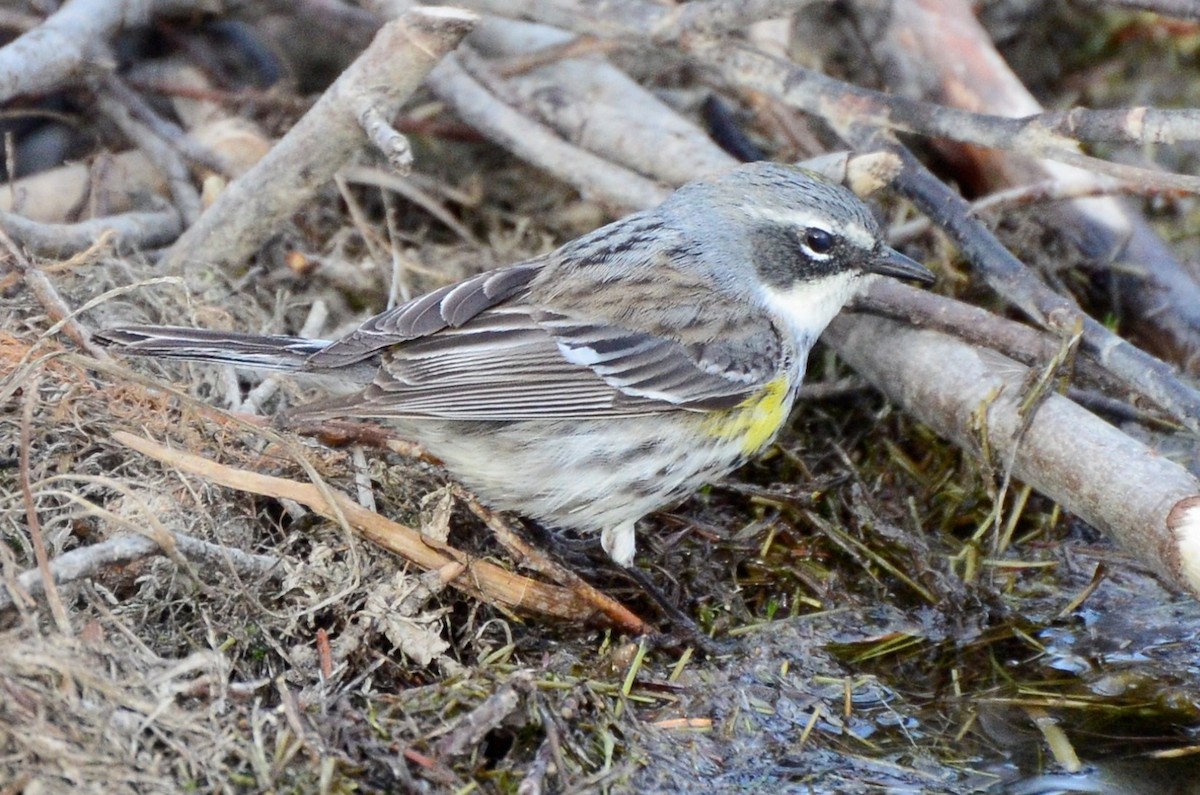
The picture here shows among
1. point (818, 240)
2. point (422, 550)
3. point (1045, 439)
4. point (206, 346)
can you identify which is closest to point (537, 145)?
point (818, 240)

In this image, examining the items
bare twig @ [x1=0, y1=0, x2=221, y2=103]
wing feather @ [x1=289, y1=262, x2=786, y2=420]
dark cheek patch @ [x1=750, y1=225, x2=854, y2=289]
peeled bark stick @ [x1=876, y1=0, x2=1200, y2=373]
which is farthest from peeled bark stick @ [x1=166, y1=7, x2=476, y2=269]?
peeled bark stick @ [x1=876, y1=0, x2=1200, y2=373]

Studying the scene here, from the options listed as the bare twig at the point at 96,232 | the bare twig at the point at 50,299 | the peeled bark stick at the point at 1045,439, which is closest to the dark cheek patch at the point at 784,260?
the peeled bark stick at the point at 1045,439

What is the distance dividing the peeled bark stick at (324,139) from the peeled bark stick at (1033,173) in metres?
2.59

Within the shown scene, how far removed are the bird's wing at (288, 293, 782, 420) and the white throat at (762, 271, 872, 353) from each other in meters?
0.22

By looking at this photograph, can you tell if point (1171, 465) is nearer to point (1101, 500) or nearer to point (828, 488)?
point (1101, 500)

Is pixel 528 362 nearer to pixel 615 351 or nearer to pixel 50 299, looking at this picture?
pixel 615 351

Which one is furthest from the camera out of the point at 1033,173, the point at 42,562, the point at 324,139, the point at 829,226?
the point at 1033,173

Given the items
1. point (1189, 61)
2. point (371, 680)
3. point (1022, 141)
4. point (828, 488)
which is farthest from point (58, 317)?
point (1189, 61)

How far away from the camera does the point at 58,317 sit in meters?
4.48

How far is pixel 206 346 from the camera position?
13.8 ft

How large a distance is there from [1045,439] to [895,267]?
2.52 feet

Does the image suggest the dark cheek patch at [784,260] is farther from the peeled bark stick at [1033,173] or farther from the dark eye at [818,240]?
the peeled bark stick at [1033,173]

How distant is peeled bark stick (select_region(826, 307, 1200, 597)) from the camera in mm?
3891

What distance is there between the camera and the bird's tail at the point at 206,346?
417cm
